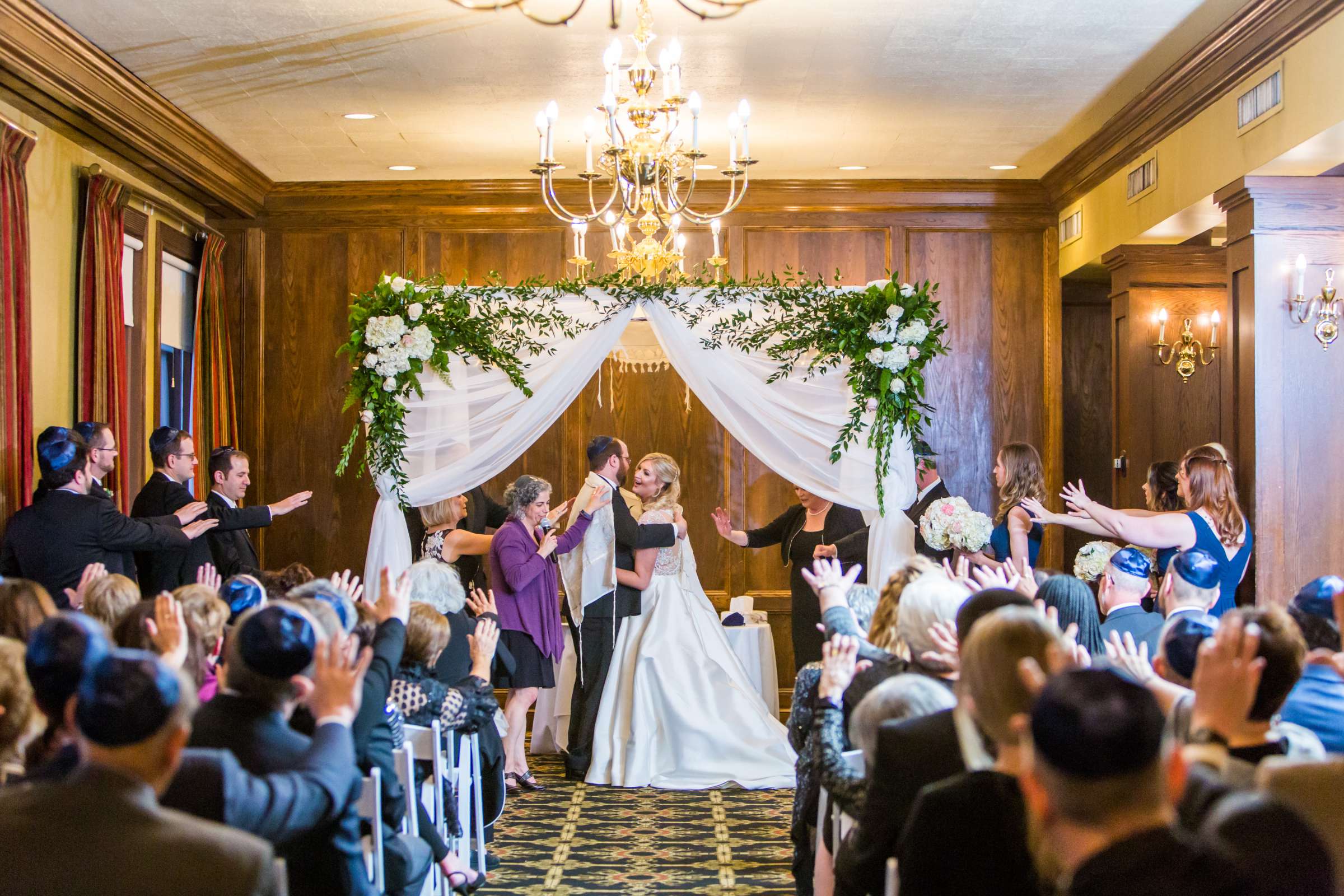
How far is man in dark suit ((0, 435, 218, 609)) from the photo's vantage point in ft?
16.5

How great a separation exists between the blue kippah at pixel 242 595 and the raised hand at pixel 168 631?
76cm

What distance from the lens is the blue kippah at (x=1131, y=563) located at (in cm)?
398

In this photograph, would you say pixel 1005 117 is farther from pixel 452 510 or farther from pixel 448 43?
pixel 452 510

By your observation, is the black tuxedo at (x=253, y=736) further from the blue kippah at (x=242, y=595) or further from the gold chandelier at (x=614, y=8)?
the gold chandelier at (x=614, y=8)

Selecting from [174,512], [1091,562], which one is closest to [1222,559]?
[1091,562]

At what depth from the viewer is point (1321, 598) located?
3.11m

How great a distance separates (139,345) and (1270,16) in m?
5.83

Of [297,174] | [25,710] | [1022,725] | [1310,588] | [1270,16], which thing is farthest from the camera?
[297,174]

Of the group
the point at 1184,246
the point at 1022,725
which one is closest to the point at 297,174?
the point at 1184,246

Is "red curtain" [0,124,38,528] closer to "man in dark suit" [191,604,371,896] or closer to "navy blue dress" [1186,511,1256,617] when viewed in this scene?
"man in dark suit" [191,604,371,896]

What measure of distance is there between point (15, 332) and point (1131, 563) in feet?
15.5

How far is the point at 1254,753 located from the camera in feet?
6.81

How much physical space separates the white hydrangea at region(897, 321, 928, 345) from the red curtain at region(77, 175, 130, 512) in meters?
3.96

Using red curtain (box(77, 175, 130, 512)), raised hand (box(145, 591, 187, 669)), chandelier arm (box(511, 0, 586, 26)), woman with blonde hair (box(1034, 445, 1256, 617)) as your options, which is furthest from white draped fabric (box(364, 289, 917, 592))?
raised hand (box(145, 591, 187, 669))
